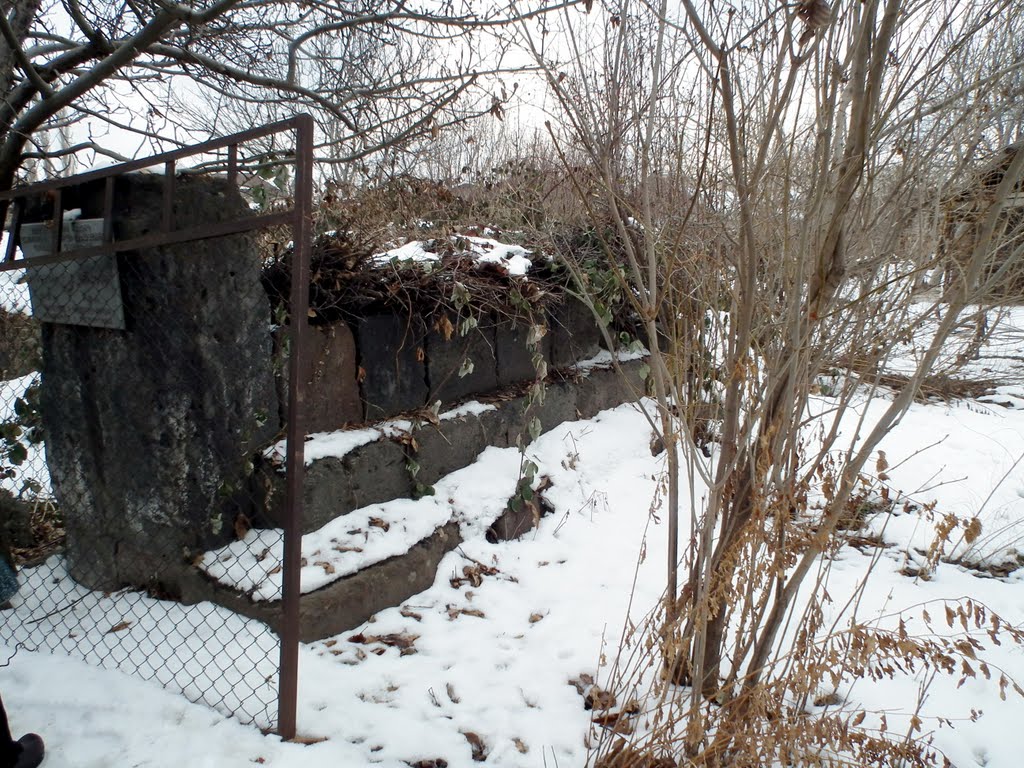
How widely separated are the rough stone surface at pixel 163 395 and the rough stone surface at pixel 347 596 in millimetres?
278

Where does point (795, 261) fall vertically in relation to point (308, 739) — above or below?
above

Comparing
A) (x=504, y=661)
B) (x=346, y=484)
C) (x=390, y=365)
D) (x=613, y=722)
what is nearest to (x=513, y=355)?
(x=390, y=365)

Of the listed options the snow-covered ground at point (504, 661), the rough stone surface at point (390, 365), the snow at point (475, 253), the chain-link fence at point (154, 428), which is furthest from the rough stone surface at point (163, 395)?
the snow at point (475, 253)

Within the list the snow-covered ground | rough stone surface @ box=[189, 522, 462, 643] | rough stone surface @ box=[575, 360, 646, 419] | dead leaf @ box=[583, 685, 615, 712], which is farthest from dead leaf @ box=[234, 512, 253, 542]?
rough stone surface @ box=[575, 360, 646, 419]

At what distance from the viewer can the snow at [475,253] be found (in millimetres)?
3719

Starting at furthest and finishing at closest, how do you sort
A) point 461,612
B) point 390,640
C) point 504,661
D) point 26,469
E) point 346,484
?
point 26,469 → point 346,484 → point 461,612 → point 390,640 → point 504,661

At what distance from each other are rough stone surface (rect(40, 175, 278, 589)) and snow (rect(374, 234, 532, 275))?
3.13ft

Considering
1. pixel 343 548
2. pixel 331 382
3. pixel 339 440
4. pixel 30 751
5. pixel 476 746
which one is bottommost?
pixel 476 746

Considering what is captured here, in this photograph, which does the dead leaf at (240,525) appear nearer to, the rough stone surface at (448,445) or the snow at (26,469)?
the rough stone surface at (448,445)

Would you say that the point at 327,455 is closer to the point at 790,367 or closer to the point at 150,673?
the point at 150,673

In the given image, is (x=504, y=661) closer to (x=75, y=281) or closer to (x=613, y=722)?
(x=613, y=722)

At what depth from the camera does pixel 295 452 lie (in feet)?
7.00

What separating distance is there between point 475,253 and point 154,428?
6.39ft

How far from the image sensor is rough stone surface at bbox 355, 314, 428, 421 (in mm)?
3416
